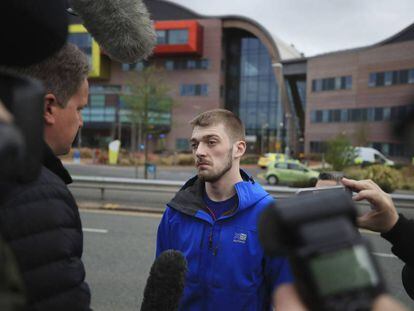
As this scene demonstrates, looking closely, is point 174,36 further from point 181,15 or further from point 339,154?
point 339,154

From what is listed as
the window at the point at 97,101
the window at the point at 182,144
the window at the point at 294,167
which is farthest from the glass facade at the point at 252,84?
the window at the point at 294,167

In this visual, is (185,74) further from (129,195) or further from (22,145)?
(22,145)

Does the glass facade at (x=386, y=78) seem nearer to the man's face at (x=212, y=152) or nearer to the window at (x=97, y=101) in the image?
the window at (x=97, y=101)

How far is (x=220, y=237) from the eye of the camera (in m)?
2.22

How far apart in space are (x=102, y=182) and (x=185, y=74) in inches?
1753

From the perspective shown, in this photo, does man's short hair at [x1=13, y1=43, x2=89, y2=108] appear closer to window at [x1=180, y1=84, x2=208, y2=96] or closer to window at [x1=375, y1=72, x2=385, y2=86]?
window at [x1=375, y1=72, x2=385, y2=86]

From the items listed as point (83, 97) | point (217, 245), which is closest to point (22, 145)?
point (83, 97)

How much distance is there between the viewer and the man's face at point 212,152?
8.32 feet

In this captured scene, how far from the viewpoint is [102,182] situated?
41.2 feet

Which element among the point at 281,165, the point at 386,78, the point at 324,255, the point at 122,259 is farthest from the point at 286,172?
the point at 386,78

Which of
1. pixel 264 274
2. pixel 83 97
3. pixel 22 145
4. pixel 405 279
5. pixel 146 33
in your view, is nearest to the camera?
pixel 22 145

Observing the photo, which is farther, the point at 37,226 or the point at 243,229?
the point at 243,229

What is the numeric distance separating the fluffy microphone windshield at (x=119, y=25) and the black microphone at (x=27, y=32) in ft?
2.13

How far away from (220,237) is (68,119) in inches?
47.0
